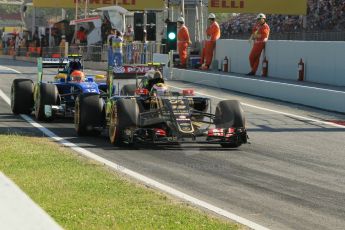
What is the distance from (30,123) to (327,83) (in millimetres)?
11126

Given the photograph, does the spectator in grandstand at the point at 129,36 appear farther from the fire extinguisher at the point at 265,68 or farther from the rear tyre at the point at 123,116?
the rear tyre at the point at 123,116

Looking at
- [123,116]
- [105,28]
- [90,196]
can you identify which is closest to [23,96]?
[123,116]

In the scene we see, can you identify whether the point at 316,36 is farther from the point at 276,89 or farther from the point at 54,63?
the point at 54,63

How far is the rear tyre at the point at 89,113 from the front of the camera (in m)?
15.1

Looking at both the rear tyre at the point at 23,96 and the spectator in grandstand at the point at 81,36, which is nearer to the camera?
the rear tyre at the point at 23,96

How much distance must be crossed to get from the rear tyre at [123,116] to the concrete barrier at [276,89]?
888cm

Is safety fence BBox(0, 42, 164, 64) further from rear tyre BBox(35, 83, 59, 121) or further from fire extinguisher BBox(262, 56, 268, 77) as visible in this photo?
rear tyre BBox(35, 83, 59, 121)

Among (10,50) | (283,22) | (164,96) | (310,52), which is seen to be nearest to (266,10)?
(283,22)

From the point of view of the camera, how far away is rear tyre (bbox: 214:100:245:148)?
14008mm

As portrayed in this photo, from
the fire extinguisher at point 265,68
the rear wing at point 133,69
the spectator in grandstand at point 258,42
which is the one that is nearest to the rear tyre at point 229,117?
the rear wing at point 133,69

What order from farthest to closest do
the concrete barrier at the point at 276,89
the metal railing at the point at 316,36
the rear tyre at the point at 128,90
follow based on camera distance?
the metal railing at the point at 316,36 < the concrete barrier at the point at 276,89 < the rear tyre at the point at 128,90

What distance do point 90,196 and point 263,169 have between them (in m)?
3.48

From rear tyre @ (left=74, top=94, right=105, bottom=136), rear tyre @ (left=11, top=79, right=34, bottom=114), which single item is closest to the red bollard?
rear tyre @ (left=11, top=79, right=34, bottom=114)

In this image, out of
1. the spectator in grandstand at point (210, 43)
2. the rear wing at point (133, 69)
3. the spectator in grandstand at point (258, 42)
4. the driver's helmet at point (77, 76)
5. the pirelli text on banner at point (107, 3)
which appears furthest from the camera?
the pirelli text on banner at point (107, 3)
